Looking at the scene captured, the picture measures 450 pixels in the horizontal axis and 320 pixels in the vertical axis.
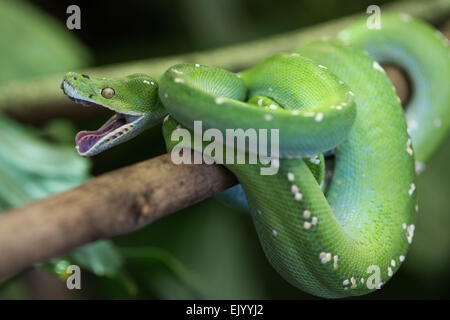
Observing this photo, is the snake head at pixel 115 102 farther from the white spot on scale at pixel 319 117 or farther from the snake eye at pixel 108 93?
the white spot on scale at pixel 319 117

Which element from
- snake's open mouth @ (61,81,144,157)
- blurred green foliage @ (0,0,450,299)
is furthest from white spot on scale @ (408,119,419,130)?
snake's open mouth @ (61,81,144,157)

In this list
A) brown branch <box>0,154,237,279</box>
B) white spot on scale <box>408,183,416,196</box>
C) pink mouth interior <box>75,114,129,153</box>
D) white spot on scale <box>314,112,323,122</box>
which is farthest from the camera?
white spot on scale <box>408,183,416,196</box>

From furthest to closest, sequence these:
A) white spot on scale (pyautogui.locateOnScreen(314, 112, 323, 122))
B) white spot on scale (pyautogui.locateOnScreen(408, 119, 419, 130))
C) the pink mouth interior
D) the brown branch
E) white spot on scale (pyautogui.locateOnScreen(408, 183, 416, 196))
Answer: white spot on scale (pyautogui.locateOnScreen(408, 119, 419, 130)) → white spot on scale (pyautogui.locateOnScreen(408, 183, 416, 196)) → the pink mouth interior → white spot on scale (pyautogui.locateOnScreen(314, 112, 323, 122)) → the brown branch

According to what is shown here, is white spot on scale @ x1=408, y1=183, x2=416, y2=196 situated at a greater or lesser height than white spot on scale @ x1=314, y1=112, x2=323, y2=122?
lesser

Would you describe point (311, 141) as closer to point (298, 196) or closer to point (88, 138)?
point (298, 196)

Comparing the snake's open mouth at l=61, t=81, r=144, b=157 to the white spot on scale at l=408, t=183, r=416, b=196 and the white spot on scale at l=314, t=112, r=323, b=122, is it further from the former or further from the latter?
the white spot on scale at l=408, t=183, r=416, b=196

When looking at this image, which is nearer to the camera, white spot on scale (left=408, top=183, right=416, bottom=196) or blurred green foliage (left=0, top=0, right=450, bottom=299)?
white spot on scale (left=408, top=183, right=416, bottom=196)

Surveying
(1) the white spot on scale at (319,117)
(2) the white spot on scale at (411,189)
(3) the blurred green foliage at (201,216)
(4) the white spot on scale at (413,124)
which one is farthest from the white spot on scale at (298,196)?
(4) the white spot on scale at (413,124)
